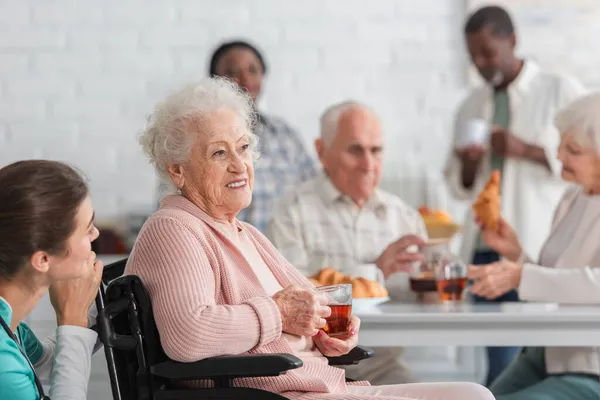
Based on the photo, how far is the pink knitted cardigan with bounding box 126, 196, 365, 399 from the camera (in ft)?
5.35

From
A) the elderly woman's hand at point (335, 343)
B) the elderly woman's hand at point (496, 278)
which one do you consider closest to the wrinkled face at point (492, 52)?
the elderly woman's hand at point (496, 278)

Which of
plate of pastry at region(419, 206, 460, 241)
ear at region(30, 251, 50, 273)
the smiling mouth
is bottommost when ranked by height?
plate of pastry at region(419, 206, 460, 241)

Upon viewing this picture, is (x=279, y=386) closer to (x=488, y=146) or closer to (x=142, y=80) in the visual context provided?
(x=488, y=146)

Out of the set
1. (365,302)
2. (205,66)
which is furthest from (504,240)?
(205,66)

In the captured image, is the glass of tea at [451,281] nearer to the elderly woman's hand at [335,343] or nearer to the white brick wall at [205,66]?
the elderly woman's hand at [335,343]

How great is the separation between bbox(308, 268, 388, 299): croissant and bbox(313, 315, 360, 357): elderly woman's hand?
0.42 m

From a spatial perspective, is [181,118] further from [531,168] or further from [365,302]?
[531,168]

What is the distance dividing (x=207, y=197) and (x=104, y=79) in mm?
2695

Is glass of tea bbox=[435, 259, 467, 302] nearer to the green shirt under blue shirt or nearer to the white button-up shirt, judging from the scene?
the white button-up shirt

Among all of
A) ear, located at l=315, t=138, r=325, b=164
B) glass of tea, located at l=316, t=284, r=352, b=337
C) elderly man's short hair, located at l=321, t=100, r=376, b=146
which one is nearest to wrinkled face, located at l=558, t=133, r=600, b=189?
elderly man's short hair, located at l=321, t=100, r=376, b=146

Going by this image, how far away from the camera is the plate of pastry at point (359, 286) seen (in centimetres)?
234

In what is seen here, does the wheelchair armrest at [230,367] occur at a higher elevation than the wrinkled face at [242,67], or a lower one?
lower

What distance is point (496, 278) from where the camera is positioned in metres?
2.40

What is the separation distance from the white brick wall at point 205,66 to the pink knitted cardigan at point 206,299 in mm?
2636
